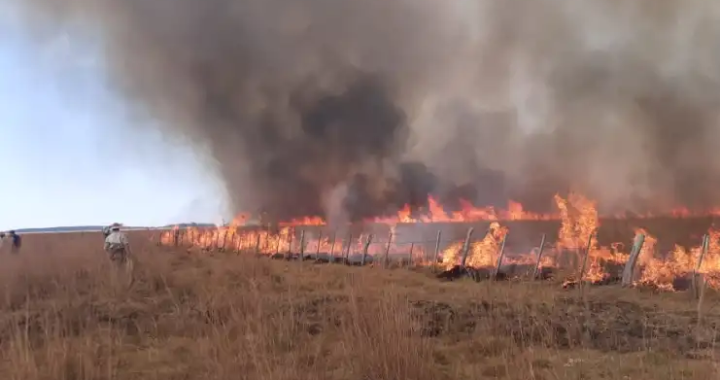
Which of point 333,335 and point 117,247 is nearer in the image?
point 333,335

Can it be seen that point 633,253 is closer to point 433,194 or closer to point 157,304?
point 157,304

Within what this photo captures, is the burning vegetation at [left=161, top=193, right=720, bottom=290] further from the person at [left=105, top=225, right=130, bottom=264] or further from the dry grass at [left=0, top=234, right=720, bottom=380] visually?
the person at [left=105, top=225, right=130, bottom=264]

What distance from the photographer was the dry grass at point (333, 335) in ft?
16.8

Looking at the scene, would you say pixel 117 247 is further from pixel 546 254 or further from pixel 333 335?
pixel 546 254

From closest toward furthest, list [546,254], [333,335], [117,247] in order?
[333,335] < [117,247] < [546,254]

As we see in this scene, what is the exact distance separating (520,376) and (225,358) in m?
2.90

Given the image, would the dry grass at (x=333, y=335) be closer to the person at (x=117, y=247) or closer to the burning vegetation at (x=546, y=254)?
the person at (x=117, y=247)

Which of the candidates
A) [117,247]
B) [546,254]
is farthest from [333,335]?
[546,254]

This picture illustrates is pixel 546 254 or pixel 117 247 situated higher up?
pixel 117 247

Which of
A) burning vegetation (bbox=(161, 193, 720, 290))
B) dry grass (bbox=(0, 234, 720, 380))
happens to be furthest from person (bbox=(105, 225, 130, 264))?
burning vegetation (bbox=(161, 193, 720, 290))

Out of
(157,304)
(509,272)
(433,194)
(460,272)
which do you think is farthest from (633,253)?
(433,194)

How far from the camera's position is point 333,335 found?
24.0 ft

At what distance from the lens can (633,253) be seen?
14.2m

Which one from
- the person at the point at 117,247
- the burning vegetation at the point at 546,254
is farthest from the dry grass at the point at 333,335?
the burning vegetation at the point at 546,254
